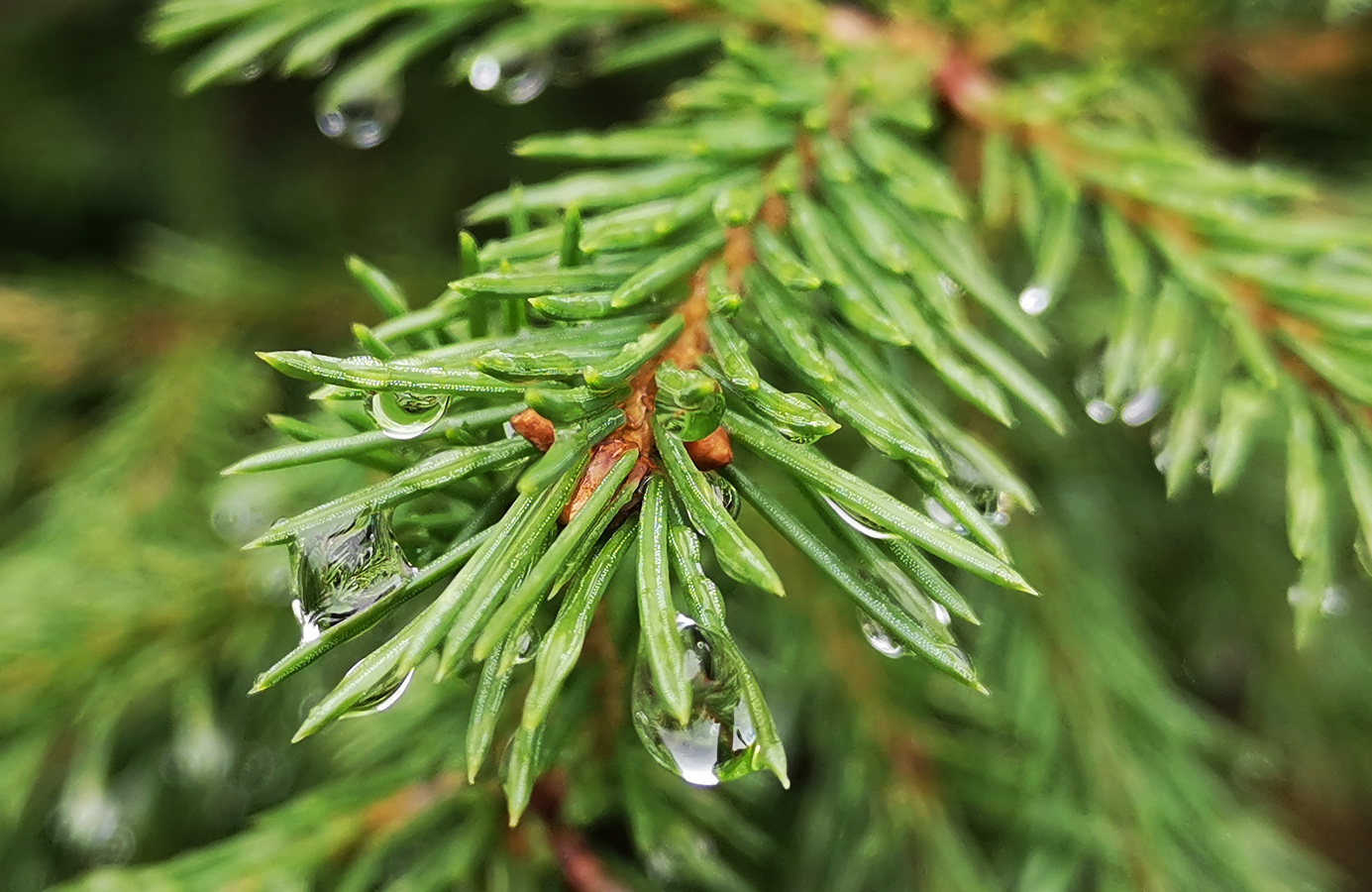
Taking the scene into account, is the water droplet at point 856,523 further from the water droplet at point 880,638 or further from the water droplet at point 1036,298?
the water droplet at point 1036,298

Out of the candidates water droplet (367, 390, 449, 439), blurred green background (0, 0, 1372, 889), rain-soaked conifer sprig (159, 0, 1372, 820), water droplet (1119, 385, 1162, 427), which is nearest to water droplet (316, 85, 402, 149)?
rain-soaked conifer sprig (159, 0, 1372, 820)

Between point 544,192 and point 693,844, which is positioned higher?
point 544,192

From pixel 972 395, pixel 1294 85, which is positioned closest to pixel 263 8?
pixel 972 395

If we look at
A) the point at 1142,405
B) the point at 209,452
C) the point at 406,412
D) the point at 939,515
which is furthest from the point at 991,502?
the point at 209,452

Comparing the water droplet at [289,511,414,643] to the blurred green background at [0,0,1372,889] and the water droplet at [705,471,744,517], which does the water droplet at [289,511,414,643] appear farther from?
the blurred green background at [0,0,1372,889]

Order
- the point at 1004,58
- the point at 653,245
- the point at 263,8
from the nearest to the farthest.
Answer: the point at 653,245 < the point at 263,8 < the point at 1004,58

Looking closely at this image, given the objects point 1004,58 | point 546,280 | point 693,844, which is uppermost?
point 546,280

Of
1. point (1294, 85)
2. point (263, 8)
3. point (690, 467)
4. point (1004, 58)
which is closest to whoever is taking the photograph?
point (690, 467)

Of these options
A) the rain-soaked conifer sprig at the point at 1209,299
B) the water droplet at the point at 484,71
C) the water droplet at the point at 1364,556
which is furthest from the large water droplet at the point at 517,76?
the water droplet at the point at 1364,556

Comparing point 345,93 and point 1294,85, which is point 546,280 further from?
point 1294,85
